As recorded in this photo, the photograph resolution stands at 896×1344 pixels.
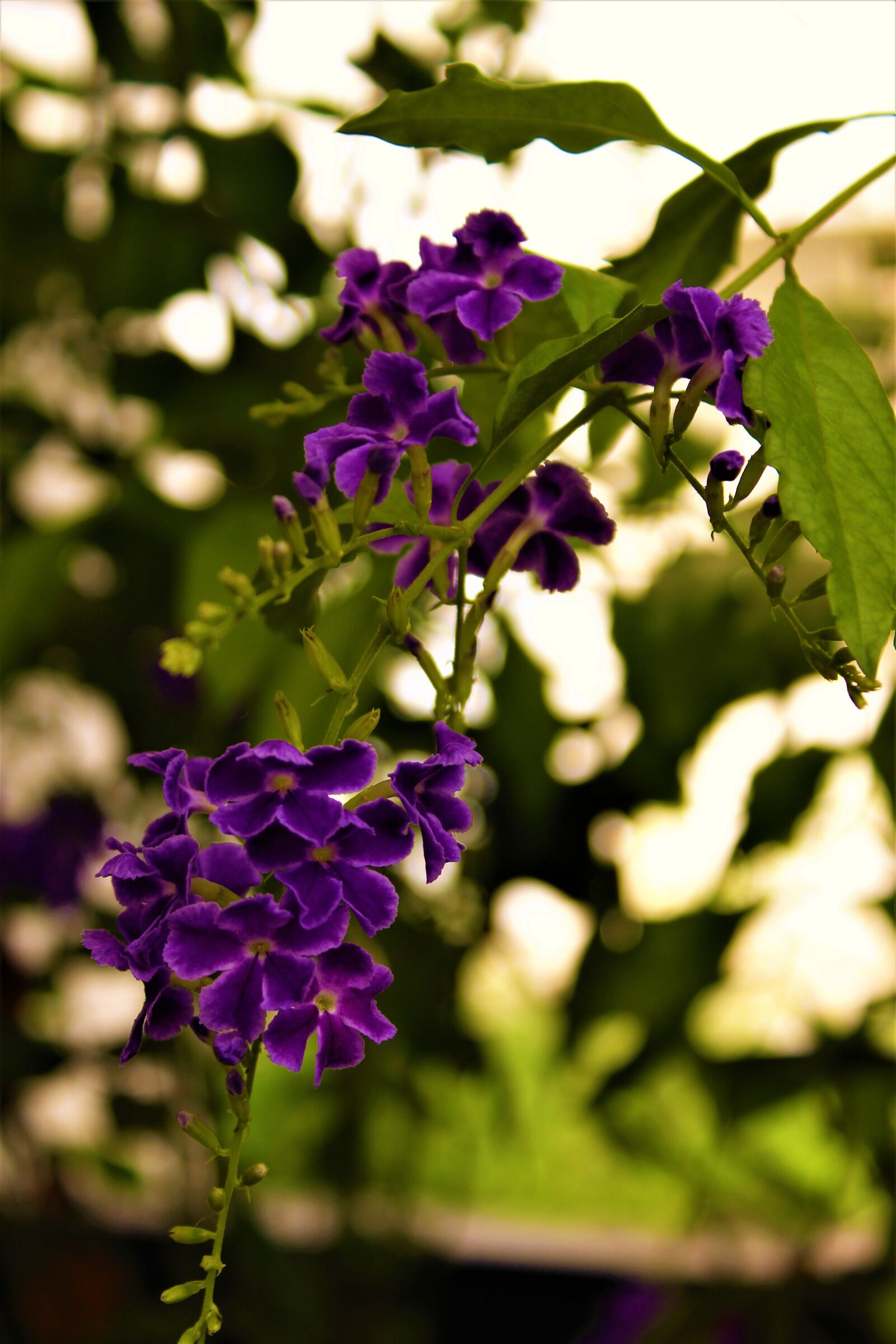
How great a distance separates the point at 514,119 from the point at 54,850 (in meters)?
0.99

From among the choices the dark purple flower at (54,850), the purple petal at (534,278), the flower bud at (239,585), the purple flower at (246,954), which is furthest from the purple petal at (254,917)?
the dark purple flower at (54,850)

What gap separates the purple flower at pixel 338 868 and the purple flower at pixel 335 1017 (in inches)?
0.5

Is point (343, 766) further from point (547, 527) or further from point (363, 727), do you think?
point (547, 527)

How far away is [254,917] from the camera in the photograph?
30cm

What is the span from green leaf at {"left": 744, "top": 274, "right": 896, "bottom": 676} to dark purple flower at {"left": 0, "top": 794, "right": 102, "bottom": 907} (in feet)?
3.28

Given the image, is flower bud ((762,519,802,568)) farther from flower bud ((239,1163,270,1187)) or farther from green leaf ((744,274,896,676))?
flower bud ((239,1163,270,1187))

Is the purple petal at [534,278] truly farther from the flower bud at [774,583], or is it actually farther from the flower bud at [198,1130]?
the flower bud at [198,1130]

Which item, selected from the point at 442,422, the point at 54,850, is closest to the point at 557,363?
the point at 442,422

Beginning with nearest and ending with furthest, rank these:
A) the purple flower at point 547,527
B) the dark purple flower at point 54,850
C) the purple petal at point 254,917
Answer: the purple petal at point 254,917
the purple flower at point 547,527
the dark purple flower at point 54,850

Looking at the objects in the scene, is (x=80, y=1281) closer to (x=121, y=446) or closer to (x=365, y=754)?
(x=121, y=446)

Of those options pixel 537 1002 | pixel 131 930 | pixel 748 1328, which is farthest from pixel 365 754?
pixel 748 1328

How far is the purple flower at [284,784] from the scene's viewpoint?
30 cm

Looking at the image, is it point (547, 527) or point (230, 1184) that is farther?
point (547, 527)

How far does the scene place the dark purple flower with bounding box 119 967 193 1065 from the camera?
1.09 feet
